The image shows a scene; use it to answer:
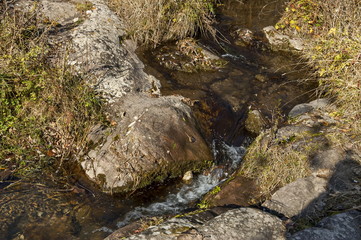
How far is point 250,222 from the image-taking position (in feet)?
9.53

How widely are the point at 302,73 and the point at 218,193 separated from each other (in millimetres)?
4053

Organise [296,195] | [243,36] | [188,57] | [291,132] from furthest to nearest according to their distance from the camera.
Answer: [243,36], [188,57], [291,132], [296,195]

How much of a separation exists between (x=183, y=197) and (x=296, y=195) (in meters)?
1.53

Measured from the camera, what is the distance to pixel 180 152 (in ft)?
15.2

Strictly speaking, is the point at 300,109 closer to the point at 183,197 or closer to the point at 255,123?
the point at 255,123

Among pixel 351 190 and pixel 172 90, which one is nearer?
pixel 351 190

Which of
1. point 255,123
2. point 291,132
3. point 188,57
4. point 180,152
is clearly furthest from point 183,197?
point 188,57

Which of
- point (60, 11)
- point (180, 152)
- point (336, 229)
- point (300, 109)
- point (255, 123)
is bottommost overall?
point (180, 152)

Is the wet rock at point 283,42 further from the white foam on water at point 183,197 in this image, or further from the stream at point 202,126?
the white foam on water at point 183,197

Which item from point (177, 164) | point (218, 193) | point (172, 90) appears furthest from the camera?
point (172, 90)

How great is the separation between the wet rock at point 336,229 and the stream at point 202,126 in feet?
5.62

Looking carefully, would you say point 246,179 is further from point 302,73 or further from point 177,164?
point 302,73

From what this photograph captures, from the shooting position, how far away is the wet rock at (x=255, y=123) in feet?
18.1

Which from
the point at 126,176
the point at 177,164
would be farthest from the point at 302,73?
the point at 126,176
